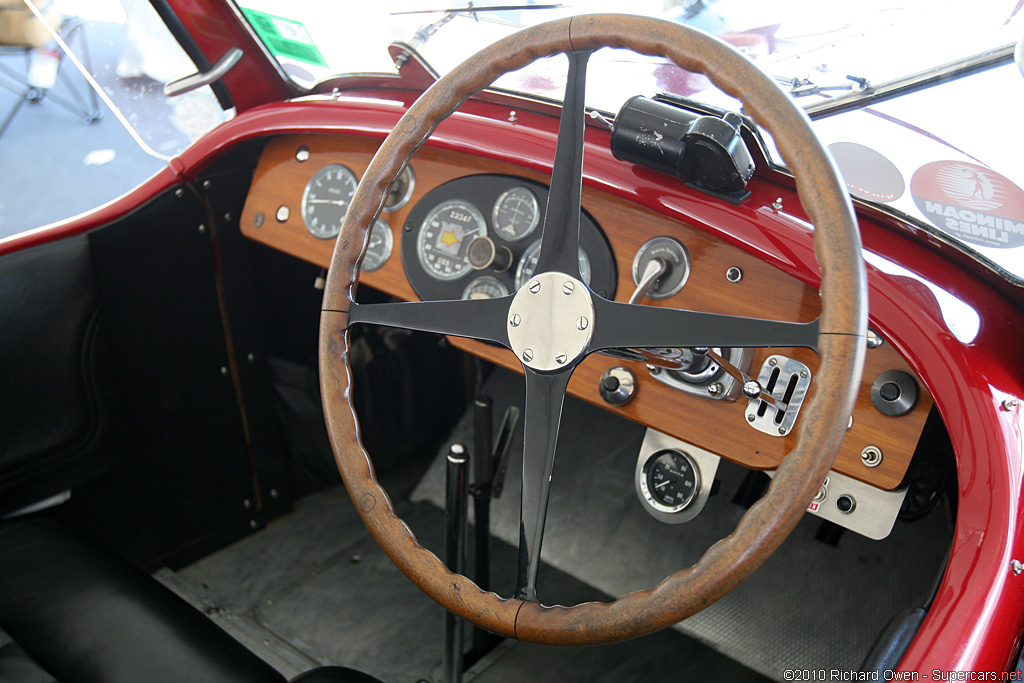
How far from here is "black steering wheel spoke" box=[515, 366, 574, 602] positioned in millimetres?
806

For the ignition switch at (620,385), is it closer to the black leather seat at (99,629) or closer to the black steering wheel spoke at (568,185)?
the black steering wheel spoke at (568,185)

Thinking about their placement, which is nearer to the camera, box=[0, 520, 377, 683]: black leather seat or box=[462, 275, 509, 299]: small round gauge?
box=[0, 520, 377, 683]: black leather seat

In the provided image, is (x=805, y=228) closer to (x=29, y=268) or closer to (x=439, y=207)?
(x=439, y=207)

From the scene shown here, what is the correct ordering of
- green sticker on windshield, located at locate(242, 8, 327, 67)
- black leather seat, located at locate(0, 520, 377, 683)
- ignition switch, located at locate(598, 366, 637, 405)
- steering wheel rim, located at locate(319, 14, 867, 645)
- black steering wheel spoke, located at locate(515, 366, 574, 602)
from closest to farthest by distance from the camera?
steering wheel rim, located at locate(319, 14, 867, 645)
black steering wheel spoke, located at locate(515, 366, 574, 602)
black leather seat, located at locate(0, 520, 377, 683)
ignition switch, located at locate(598, 366, 637, 405)
green sticker on windshield, located at locate(242, 8, 327, 67)

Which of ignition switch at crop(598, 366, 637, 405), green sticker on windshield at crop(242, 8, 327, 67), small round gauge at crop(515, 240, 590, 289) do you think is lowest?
ignition switch at crop(598, 366, 637, 405)

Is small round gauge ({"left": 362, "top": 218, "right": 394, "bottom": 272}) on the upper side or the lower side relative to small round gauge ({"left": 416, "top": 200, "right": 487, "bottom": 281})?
lower

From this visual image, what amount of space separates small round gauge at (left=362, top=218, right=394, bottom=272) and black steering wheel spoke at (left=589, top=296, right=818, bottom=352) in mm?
630

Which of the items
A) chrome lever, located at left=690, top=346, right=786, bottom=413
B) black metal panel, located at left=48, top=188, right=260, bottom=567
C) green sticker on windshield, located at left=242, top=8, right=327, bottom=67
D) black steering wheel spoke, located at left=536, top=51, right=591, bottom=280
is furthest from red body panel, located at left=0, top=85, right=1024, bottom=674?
black metal panel, located at left=48, top=188, right=260, bottom=567

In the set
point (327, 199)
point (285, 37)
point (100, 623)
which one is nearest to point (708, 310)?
point (327, 199)

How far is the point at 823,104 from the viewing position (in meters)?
1.08

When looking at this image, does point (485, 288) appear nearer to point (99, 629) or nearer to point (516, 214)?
point (516, 214)

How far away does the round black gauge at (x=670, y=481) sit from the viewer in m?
1.22

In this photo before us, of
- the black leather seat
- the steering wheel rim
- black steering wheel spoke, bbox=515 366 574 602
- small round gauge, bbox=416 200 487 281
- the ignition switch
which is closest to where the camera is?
the steering wheel rim

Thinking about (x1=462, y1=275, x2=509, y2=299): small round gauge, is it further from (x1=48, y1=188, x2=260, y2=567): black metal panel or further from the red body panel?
(x1=48, y1=188, x2=260, y2=567): black metal panel
